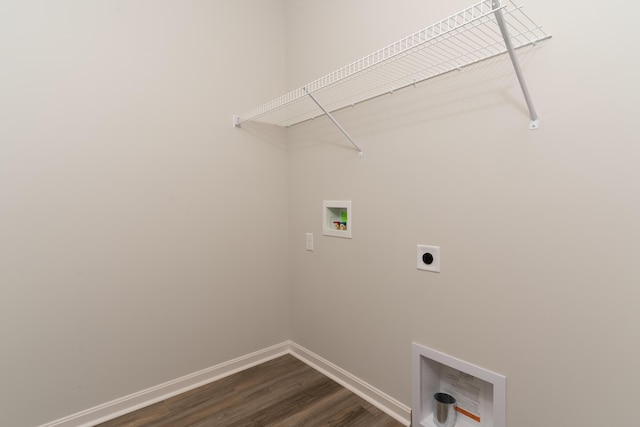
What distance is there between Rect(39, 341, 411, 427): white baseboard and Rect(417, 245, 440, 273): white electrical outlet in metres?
0.77

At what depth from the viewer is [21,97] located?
57.6 inches

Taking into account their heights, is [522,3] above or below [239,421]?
above

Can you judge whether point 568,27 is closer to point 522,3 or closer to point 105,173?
point 522,3

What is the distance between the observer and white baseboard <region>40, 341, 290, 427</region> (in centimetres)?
164

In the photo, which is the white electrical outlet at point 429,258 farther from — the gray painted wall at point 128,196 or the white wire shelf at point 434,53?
the gray painted wall at point 128,196

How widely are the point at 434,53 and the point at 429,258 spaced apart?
3.25ft

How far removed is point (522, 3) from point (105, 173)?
2097mm

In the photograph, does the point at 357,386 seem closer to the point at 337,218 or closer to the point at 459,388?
the point at 459,388

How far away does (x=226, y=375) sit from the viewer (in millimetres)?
2121

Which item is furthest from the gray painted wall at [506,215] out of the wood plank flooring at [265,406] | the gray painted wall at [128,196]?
the gray painted wall at [128,196]

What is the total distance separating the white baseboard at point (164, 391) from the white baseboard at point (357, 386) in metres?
0.22

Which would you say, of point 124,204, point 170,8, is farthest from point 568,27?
point 124,204

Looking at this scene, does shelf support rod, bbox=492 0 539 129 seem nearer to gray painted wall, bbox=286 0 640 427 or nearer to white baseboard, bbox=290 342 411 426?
Result: gray painted wall, bbox=286 0 640 427

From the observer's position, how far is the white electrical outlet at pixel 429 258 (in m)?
1.48
